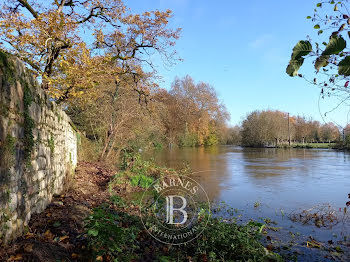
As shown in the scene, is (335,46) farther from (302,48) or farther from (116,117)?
(116,117)

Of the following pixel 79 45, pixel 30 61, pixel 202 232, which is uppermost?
pixel 79 45

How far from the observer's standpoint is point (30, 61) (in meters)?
7.69

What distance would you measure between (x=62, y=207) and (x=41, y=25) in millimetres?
5620

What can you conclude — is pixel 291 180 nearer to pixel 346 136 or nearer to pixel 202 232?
pixel 202 232

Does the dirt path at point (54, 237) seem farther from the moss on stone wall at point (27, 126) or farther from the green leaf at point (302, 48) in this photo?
the green leaf at point (302, 48)

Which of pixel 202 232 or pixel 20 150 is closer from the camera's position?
pixel 20 150

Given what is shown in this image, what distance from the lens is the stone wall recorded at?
104 inches

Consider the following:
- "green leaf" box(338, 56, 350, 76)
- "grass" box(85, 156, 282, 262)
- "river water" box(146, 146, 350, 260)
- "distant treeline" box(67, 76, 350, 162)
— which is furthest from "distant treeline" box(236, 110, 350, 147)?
"green leaf" box(338, 56, 350, 76)

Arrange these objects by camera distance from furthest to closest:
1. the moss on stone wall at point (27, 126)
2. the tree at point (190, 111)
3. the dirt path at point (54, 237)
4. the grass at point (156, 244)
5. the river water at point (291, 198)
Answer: the tree at point (190, 111) < the river water at point (291, 198) < the moss on stone wall at point (27, 126) < the grass at point (156, 244) < the dirt path at point (54, 237)

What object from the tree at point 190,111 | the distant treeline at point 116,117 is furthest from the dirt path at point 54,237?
the tree at point 190,111

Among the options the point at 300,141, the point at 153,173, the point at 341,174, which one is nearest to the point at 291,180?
the point at 341,174

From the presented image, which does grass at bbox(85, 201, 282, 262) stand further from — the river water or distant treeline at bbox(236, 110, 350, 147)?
distant treeline at bbox(236, 110, 350, 147)

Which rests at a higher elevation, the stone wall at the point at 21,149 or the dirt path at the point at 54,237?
the stone wall at the point at 21,149

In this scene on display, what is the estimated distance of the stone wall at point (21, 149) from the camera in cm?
265
